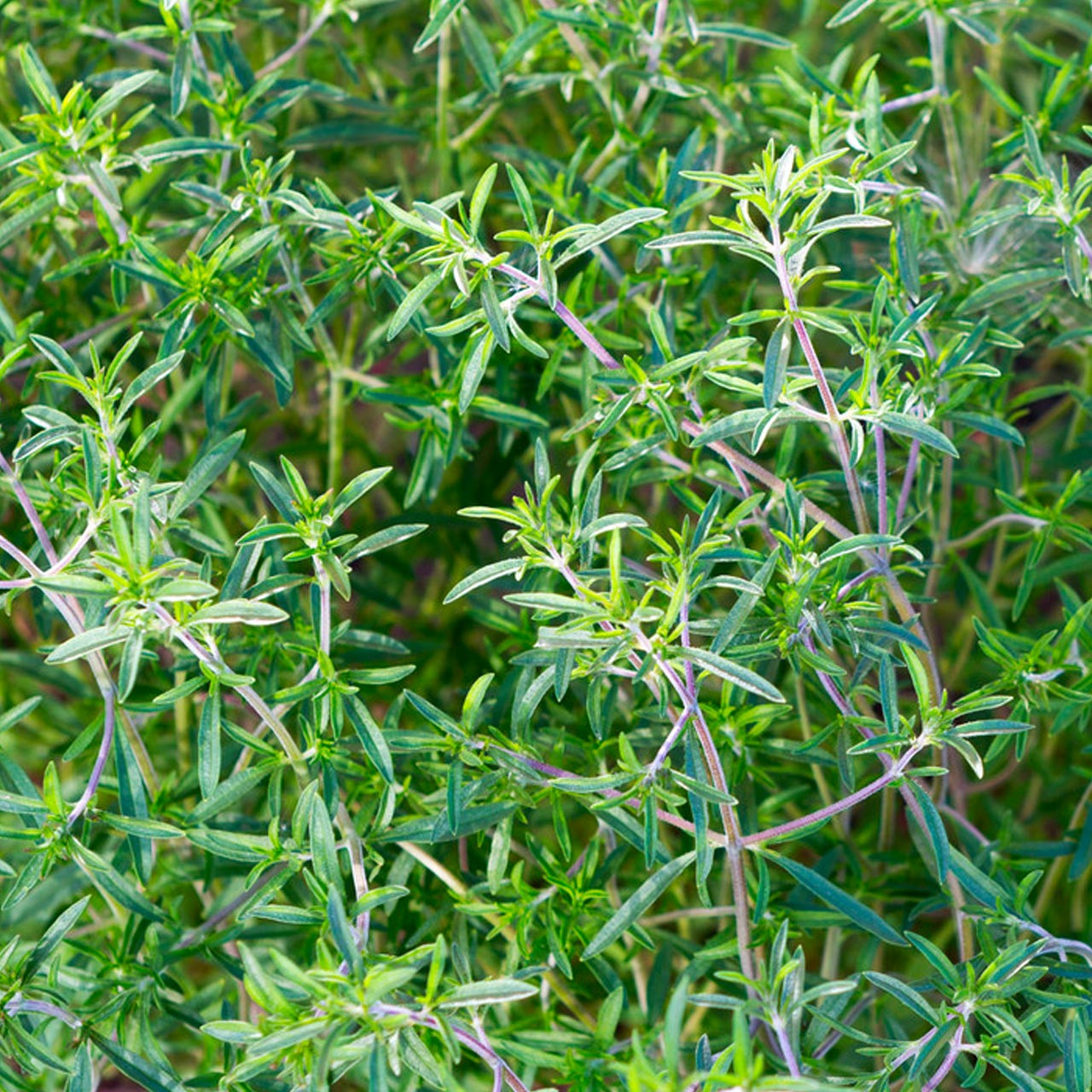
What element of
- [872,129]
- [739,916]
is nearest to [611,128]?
[872,129]

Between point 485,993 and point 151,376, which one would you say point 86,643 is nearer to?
point 151,376

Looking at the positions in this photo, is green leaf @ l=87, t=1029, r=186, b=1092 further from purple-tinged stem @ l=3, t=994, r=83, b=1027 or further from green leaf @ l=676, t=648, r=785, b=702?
green leaf @ l=676, t=648, r=785, b=702

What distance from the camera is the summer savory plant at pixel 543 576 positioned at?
100 centimetres

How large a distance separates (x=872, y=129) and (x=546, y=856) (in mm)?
719

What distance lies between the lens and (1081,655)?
1.23 metres

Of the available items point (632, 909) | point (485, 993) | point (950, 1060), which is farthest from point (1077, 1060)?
point (485, 993)

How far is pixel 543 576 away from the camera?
1.14 m

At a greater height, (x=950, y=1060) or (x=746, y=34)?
(x=746, y=34)

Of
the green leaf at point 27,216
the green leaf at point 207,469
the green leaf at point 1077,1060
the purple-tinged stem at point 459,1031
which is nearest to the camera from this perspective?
the purple-tinged stem at point 459,1031

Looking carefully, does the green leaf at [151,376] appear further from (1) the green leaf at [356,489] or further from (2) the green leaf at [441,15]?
(2) the green leaf at [441,15]

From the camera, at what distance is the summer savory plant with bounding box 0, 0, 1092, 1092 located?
100 centimetres

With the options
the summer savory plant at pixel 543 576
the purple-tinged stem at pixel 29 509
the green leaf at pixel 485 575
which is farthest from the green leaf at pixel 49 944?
the green leaf at pixel 485 575

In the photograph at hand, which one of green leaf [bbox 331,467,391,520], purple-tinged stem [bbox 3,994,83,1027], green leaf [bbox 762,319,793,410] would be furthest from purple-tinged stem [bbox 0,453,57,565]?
green leaf [bbox 762,319,793,410]

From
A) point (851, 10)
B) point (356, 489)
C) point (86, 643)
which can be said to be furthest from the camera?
point (851, 10)
